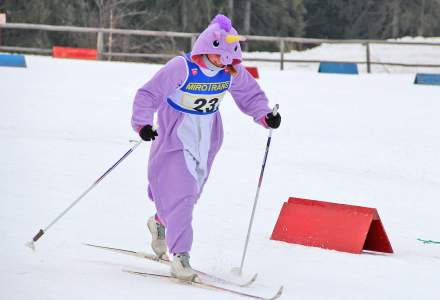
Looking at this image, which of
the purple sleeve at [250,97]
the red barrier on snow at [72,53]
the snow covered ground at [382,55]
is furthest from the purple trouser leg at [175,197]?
the snow covered ground at [382,55]

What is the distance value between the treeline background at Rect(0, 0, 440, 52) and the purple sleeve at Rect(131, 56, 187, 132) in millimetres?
30715

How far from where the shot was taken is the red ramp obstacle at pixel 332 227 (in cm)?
684

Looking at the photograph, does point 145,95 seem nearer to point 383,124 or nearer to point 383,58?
point 383,124

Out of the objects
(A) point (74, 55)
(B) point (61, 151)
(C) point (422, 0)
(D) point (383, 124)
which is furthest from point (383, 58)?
(B) point (61, 151)

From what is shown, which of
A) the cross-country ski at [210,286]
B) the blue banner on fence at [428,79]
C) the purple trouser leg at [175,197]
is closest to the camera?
the cross-country ski at [210,286]

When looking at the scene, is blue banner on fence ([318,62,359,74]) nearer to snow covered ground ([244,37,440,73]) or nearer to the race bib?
snow covered ground ([244,37,440,73])

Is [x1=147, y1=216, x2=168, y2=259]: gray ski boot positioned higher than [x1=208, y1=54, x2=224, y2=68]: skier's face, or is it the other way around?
[x1=208, y1=54, x2=224, y2=68]: skier's face

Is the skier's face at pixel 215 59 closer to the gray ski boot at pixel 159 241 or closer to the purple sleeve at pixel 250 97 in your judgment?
→ the purple sleeve at pixel 250 97

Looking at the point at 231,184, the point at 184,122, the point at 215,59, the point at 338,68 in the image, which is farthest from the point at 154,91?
the point at 338,68

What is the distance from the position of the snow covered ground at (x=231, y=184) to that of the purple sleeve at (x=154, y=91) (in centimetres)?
85

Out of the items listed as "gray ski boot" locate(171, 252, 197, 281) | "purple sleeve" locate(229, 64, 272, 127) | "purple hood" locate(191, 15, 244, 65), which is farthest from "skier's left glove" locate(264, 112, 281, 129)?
"gray ski boot" locate(171, 252, 197, 281)

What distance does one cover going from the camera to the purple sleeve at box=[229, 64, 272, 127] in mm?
6129

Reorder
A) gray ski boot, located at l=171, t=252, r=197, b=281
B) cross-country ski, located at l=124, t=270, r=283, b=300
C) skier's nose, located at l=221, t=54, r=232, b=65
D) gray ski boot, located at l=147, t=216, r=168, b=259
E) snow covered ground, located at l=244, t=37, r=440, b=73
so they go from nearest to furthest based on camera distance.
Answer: cross-country ski, located at l=124, t=270, r=283, b=300 → gray ski boot, located at l=171, t=252, r=197, b=281 → skier's nose, located at l=221, t=54, r=232, b=65 → gray ski boot, located at l=147, t=216, r=168, b=259 → snow covered ground, located at l=244, t=37, r=440, b=73

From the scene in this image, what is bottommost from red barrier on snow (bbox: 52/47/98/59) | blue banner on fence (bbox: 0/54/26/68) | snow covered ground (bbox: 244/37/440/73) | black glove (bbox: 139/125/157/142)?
snow covered ground (bbox: 244/37/440/73)
